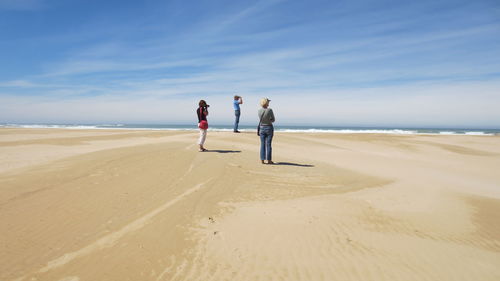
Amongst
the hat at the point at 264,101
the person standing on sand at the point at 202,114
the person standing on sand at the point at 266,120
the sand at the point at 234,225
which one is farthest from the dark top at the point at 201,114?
the sand at the point at 234,225

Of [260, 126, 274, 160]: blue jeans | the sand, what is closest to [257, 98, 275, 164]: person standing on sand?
[260, 126, 274, 160]: blue jeans

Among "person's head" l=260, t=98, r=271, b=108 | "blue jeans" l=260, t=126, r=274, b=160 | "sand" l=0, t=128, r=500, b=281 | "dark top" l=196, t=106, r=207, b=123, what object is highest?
"person's head" l=260, t=98, r=271, b=108

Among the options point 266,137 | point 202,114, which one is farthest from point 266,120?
point 202,114

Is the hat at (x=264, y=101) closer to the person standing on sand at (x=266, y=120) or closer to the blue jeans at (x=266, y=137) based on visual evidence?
the person standing on sand at (x=266, y=120)

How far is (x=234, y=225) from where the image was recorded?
4250 millimetres

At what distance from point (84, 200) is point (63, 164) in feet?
14.0

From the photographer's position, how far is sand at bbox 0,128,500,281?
3.18 m

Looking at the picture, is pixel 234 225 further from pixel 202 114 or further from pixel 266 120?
pixel 202 114

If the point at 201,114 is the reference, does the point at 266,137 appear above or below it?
below

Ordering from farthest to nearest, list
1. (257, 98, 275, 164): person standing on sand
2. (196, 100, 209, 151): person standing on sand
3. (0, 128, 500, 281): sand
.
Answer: (196, 100, 209, 151): person standing on sand, (257, 98, 275, 164): person standing on sand, (0, 128, 500, 281): sand

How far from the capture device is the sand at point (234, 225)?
10.4 ft

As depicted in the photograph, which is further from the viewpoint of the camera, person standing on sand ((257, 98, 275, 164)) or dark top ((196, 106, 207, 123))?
dark top ((196, 106, 207, 123))

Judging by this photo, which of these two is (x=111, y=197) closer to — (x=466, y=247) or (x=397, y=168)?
(x=466, y=247)

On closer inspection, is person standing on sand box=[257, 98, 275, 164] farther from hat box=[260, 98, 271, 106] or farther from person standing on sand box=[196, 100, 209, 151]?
person standing on sand box=[196, 100, 209, 151]
